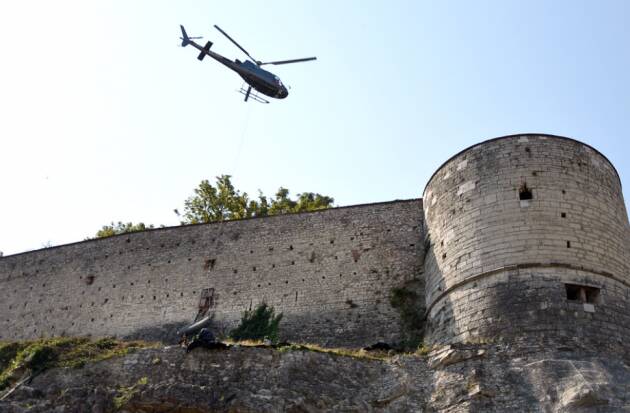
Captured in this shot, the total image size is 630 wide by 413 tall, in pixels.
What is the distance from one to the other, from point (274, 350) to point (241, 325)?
4.49 meters

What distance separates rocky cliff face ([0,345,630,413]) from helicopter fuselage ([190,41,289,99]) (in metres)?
11.7

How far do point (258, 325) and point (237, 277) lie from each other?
199 centimetres

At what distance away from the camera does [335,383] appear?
52.3 feet

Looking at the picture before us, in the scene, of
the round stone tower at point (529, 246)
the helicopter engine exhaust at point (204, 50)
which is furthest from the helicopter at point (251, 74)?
the round stone tower at point (529, 246)

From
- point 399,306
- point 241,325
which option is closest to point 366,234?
point 399,306

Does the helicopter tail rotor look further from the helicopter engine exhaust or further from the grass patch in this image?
the grass patch

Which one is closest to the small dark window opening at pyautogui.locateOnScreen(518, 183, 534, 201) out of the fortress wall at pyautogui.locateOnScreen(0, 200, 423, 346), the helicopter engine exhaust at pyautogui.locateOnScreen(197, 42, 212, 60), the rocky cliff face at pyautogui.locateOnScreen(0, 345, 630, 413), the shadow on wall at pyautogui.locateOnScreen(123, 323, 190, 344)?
the rocky cliff face at pyautogui.locateOnScreen(0, 345, 630, 413)

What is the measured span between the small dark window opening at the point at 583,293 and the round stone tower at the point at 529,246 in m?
0.02

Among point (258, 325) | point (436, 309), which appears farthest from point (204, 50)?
point (436, 309)

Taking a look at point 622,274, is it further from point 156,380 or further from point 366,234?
point 156,380

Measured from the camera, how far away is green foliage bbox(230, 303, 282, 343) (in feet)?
66.9

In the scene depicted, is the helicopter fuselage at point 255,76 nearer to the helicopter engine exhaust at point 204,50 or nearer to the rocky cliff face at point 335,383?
the helicopter engine exhaust at point 204,50

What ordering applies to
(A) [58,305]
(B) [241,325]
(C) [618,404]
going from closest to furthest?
(C) [618,404] < (B) [241,325] < (A) [58,305]

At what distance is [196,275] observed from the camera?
22.8 metres
